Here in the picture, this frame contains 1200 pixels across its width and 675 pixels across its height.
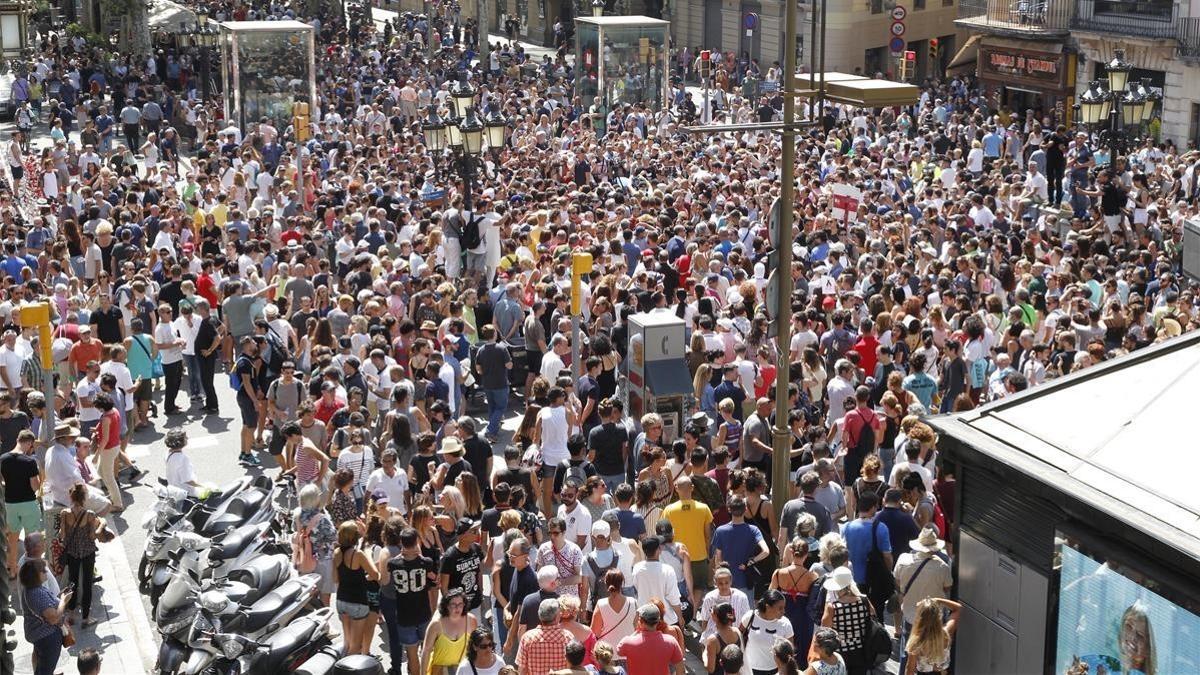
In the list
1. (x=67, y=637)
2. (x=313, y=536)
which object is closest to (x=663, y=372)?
(x=313, y=536)

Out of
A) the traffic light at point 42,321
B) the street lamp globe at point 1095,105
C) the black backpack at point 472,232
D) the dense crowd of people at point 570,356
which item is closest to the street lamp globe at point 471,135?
the dense crowd of people at point 570,356

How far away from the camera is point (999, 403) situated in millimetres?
8359

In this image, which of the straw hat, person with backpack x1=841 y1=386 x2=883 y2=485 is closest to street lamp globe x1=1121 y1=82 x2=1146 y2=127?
person with backpack x1=841 y1=386 x2=883 y2=485

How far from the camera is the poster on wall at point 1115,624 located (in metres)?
6.86

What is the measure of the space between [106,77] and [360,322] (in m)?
28.0

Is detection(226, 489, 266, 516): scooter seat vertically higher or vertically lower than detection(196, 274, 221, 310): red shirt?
lower

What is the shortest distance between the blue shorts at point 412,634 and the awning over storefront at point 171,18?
37.2 metres

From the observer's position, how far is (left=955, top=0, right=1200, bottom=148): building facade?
35781 mm

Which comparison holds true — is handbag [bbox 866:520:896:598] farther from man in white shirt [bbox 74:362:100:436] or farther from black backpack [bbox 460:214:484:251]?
black backpack [bbox 460:214:484:251]

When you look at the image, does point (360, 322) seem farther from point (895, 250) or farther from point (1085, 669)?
point (1085, 669)

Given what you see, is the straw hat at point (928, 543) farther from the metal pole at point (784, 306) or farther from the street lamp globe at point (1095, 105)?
the street lamp globe at point (1095, 105)

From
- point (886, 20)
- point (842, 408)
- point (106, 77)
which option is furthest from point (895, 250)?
point (886, 20)

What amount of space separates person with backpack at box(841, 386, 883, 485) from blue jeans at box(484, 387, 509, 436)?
415 cm

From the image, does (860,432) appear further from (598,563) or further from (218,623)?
(218,623)
